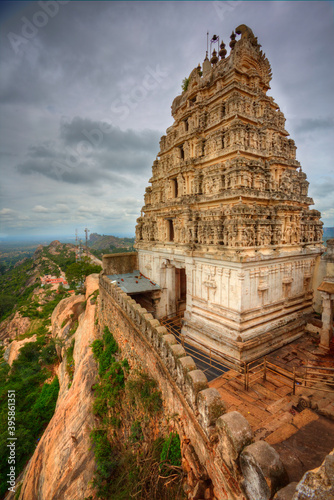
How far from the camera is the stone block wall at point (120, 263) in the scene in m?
19.2

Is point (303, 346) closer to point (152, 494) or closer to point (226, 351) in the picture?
point (226, 351)

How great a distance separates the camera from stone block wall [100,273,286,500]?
10.9 ft

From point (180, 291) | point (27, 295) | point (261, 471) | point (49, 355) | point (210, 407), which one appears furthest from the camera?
point (27, 295)

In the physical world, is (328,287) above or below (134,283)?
above

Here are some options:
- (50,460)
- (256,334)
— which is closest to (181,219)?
(256,334)

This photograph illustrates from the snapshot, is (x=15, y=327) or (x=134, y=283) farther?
(x=15, y=327)

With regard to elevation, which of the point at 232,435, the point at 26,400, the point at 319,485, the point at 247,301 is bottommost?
the point at 26,400

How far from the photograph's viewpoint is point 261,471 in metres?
3.14

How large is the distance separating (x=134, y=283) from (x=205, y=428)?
42.1 feet

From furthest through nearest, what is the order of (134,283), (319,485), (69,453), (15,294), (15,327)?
(15,294) → (15,327) → (134,283) → (69,453) → (319,485)

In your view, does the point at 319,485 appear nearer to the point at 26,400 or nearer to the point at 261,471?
→ the point at 261,471

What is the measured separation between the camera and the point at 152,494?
582 cm

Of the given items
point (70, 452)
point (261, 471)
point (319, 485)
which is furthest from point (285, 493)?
point (70, 452)

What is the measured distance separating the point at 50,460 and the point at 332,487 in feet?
46.4
